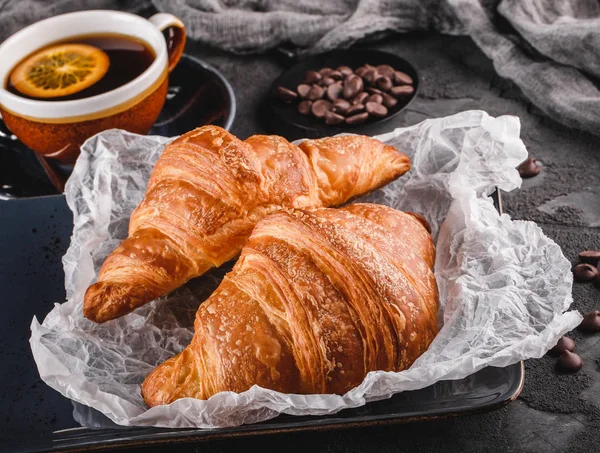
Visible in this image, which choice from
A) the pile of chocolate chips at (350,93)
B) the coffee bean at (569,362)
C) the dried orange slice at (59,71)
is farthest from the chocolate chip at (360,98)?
the coffee bean at (569,362)

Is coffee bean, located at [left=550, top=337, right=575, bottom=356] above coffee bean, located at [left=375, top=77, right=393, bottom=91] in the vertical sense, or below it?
below

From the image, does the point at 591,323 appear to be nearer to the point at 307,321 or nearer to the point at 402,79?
the point at 307,321

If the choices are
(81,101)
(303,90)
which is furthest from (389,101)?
(81,101)

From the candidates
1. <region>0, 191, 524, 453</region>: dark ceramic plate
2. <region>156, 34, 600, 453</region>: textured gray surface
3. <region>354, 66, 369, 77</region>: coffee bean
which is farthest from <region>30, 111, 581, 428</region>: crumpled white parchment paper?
<region>354, 66, 369, 77</region>: coffee bean

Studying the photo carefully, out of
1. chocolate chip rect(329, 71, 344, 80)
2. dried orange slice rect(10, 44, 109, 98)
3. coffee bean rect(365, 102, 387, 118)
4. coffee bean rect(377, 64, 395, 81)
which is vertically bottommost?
chocolate chip rect(329, 71, 344, 80)

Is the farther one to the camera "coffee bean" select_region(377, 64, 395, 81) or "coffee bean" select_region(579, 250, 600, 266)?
"coffee bean" select_region(377, 64, 395, 81)

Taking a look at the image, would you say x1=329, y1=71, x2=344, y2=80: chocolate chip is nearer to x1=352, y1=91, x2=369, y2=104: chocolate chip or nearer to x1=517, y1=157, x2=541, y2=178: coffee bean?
x1=352, y1=91, x2=369, y2=104: chocolate chip
